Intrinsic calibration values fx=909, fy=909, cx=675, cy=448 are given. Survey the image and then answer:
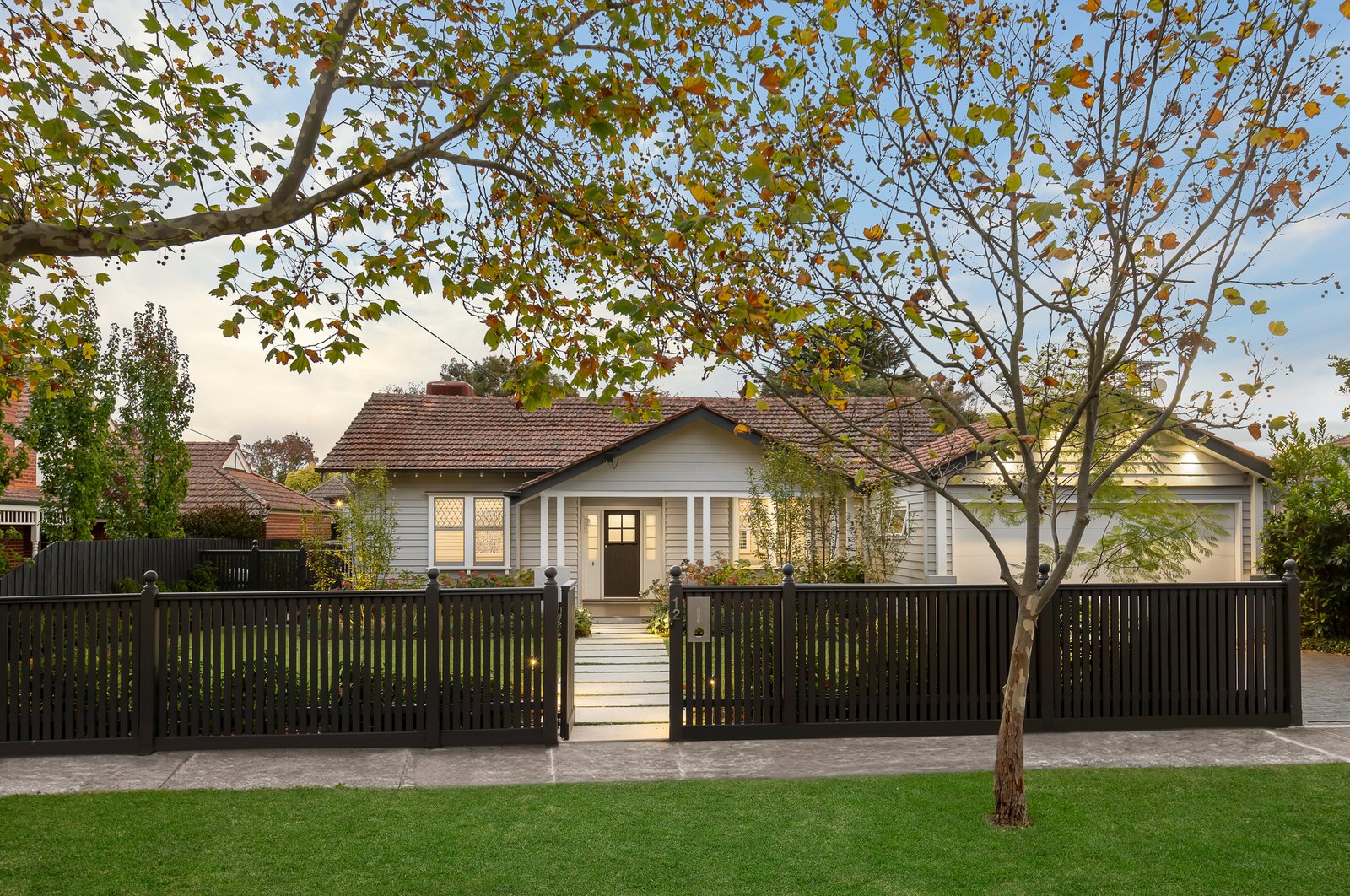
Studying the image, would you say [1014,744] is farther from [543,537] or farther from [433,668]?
[543,537]

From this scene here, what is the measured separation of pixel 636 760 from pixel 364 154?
516cm

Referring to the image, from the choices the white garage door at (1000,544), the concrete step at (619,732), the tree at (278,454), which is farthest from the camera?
the tree at (278,454)

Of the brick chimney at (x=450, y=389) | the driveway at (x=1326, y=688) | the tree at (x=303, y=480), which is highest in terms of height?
the brick chimney at (x=450, y=389)

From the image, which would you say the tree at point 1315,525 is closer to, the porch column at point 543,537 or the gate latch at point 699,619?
the gate latch at point 699,619

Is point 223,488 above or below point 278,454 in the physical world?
below

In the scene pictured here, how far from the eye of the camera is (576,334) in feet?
23.8

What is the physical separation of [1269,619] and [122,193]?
413 inches

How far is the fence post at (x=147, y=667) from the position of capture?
24.7 ft

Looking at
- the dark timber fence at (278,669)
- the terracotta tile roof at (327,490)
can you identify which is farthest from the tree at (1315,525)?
the terracotta tile roof at (327,490)

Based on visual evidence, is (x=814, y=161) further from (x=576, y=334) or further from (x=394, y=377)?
(x=394, y=377)

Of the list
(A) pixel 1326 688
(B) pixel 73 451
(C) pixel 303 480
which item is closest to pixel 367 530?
(B) pixel 73 451

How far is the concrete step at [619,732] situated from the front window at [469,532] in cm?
1112

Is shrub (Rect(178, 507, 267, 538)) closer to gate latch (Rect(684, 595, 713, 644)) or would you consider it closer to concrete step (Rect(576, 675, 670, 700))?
concrete step (Rect(576, 675, 670, 700))

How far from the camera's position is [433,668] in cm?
773
